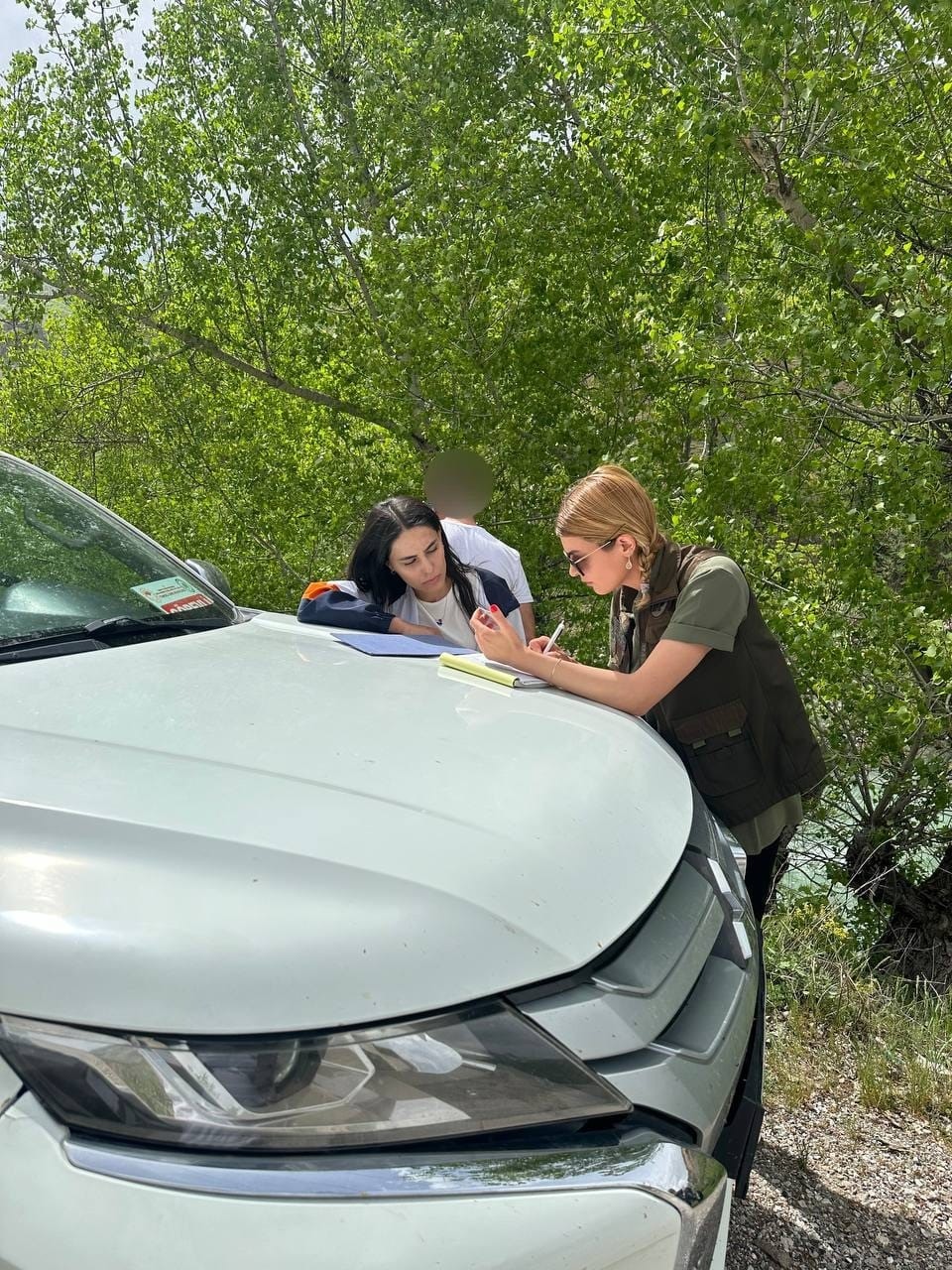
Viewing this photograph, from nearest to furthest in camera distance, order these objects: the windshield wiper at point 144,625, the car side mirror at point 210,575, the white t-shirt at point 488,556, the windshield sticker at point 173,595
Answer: the windshield wiper at point 144,625
the windshield sticker at point 173,595
the car side mirror at point 210,575
the white t-shirt at point 488,556

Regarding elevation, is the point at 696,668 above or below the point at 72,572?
above

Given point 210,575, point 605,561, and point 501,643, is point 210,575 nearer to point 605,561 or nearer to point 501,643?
point 501,643

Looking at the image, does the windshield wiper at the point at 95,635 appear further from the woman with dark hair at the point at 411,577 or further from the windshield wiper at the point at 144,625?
the woman with dark hair at the point at 411,577

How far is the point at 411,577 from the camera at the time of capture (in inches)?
135

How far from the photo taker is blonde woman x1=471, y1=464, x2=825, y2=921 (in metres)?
2.55

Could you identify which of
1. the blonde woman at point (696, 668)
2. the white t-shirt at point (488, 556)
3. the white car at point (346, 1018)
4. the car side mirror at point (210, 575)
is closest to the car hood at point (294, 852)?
the white car at point (346, 1018)

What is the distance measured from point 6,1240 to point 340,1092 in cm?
38

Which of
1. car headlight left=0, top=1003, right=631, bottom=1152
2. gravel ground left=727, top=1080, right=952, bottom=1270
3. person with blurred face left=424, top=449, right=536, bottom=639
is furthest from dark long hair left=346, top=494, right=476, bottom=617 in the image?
car headlight left=0, top=1003, right=631, bottom=1152

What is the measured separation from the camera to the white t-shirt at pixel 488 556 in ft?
13.2

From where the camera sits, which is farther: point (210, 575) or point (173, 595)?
point (210, 575)

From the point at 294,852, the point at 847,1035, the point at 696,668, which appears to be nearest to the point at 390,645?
the point at 696,668

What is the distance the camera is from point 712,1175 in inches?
51.0

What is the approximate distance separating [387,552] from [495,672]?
106cm

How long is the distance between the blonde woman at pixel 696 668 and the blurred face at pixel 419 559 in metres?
0.70
